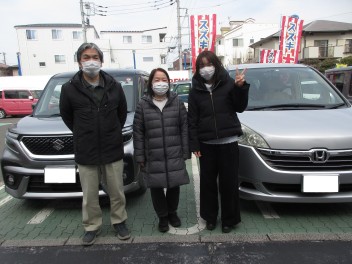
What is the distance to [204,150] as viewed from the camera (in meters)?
2.94

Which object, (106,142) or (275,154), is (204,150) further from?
(106,142)

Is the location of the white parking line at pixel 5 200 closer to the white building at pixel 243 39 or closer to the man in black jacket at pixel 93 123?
the man in black jacket at pixel 93 123

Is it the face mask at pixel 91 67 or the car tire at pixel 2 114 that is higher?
the face mask at pixel 91 67

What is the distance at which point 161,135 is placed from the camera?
2.87 meters

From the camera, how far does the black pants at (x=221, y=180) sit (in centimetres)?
289

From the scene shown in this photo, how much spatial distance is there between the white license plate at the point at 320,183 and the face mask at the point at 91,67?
212cm

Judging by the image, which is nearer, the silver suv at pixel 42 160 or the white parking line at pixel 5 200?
the silver suv at pixel 42 160

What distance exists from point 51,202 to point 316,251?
3.07 meters

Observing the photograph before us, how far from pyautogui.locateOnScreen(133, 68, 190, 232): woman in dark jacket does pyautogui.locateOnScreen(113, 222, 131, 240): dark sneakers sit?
500 mm

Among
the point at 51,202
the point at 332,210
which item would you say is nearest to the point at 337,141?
the point at 332,210

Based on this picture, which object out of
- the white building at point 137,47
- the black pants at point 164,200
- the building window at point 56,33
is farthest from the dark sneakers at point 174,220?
the building window at point 56,33

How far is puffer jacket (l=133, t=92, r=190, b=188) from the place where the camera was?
9.43ft

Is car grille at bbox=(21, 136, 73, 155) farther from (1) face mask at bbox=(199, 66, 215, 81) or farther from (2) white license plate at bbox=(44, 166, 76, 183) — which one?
(1) face mask at bbox=(199, 66, 215, 81)

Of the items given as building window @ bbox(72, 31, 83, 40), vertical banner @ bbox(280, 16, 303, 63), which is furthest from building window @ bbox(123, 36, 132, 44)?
vertical banner @ bbox(280, 16, 303, 63)
